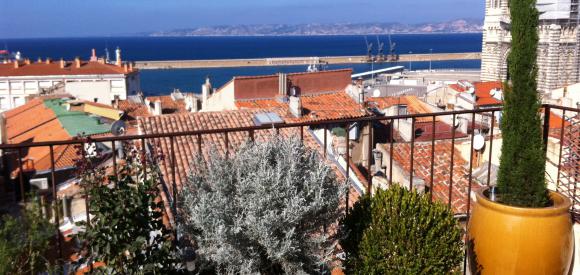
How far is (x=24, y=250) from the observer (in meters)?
2.59

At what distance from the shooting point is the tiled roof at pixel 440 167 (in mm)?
12445

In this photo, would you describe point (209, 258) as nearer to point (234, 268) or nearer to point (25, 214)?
point (234, 268)

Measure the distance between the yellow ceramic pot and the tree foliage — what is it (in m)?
1.73

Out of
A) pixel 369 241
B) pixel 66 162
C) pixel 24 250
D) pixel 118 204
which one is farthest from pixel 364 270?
pixel 66 162

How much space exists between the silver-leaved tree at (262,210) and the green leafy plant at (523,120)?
1095 mm

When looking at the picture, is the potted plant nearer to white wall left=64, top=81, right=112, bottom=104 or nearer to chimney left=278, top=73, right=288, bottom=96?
chimney left=278, top=73, right=288, bottom=96

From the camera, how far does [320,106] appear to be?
66.1ft

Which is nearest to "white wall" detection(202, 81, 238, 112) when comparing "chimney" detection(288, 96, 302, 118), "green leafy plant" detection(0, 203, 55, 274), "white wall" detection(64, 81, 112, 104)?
"chimney" detection(288, 96, 302, 118)

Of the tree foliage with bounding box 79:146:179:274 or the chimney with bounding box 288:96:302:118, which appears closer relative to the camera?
the tree foliage with bounding box 79:146:179:274

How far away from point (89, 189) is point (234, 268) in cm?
76

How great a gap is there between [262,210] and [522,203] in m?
1.59

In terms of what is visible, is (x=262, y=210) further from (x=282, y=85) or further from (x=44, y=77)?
(x=44, y=77)

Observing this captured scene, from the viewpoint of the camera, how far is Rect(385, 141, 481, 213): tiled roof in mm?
12445

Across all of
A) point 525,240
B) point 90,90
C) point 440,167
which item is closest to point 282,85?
Result: point 440,167
